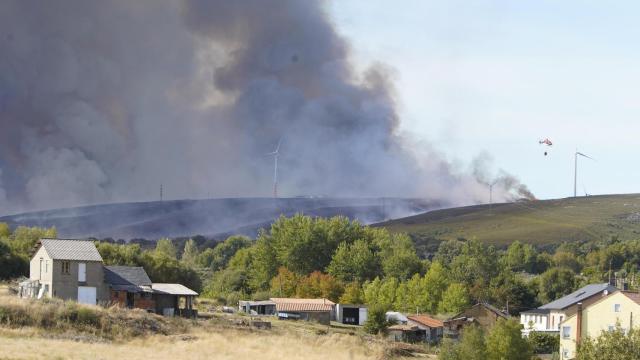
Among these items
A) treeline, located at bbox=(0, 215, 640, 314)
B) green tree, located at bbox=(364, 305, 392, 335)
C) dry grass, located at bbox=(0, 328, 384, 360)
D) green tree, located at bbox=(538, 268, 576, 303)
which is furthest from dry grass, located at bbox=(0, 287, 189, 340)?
green tree, located at bbox=(538, 268, 576, 303)

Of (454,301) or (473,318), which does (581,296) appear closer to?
(473,318)

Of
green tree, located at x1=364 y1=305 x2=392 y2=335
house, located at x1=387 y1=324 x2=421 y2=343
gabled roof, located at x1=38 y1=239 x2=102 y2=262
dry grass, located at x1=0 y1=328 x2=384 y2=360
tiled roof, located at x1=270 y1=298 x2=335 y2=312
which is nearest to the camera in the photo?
dry grass, located at x1=0 y1=328 x2=384 y2=360

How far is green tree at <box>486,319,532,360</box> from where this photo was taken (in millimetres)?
81625

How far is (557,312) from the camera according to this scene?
106 m

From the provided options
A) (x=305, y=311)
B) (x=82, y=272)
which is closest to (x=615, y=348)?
(x=82, y=272)

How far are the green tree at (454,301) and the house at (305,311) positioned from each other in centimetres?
1989

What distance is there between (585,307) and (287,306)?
98.9 feet

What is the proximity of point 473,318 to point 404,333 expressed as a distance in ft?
46.8

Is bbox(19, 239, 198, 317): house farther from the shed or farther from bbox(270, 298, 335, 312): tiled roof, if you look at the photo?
bbox(270, 298, 335, 312): tiled roof

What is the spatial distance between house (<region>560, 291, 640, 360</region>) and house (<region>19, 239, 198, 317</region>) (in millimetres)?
30068

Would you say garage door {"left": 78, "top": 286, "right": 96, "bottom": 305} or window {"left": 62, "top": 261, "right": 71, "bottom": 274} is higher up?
window {"left": 62, "top": 261, "right": 71, "bottom": 274}

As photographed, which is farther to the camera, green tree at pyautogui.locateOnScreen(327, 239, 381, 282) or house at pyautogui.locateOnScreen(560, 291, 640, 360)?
green tree at pyautogui.locateOnScreen(327, 239, 381, 282)

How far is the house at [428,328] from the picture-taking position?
104381mm

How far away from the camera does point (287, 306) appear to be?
110 metres
